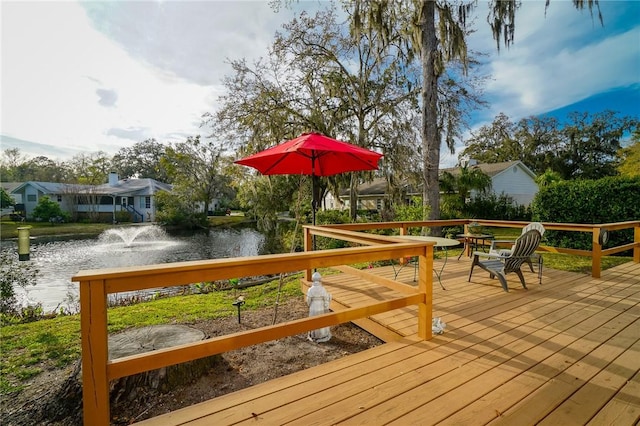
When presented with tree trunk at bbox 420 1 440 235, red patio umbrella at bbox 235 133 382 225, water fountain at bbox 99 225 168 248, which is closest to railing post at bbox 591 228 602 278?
tree trunk at bbox 420 1 440 235

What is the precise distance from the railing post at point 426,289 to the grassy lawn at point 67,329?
2.74 m

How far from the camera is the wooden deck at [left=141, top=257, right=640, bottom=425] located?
66.0 inches

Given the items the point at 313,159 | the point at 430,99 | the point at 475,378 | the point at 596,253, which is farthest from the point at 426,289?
the point at 430,99

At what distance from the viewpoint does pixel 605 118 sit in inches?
1062

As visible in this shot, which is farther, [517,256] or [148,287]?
[517,256]

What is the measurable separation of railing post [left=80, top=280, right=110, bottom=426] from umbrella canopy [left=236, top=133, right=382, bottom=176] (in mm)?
2370

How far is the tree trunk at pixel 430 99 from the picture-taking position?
26.7ft

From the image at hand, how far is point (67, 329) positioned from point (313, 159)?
166 inches

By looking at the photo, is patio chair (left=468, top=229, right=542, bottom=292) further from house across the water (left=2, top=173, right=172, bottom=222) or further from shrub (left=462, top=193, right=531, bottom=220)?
house across the water (left=2, top=173, right=172, bottom=222)

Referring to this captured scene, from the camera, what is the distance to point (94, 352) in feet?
4.56

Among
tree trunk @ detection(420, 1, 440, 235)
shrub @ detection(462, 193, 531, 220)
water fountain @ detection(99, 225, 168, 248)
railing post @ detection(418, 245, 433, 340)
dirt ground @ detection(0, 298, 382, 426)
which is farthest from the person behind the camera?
water fountain @ detection(99, 225, 168, 248)

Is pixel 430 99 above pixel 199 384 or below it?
above

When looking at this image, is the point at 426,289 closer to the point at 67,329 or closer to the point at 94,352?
the point at 94,352

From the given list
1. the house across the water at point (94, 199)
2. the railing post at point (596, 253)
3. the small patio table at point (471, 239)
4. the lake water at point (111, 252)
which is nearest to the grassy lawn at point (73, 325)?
the railing post at point (596, 253)
